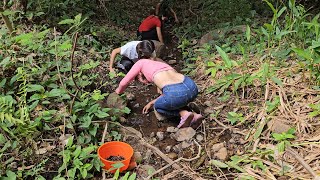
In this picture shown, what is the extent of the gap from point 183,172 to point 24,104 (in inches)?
61.8

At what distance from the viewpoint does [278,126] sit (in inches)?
128

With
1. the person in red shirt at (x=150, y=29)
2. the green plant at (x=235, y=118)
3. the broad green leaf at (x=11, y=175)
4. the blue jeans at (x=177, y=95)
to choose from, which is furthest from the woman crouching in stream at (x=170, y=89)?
the person in red shirt at (x=150, y=29)

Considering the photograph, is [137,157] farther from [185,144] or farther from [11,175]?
[11,175]

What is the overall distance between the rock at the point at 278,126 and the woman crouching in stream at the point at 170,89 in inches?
28.3

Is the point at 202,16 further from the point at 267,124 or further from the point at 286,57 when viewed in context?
the point at 267,124

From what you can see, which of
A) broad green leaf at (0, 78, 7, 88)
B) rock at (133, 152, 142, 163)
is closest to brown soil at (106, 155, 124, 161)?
rock at (133, 152, 142, 163)

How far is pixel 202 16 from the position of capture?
23.1ft

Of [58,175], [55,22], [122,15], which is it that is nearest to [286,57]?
[58,175]

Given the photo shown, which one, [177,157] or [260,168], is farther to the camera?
[177,157]

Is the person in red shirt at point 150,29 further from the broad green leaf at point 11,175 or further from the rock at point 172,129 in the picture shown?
the broad green leaf at point 11,175

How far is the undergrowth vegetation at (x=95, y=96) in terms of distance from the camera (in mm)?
2873

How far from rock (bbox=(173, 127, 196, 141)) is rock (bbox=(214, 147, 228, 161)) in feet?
1.24

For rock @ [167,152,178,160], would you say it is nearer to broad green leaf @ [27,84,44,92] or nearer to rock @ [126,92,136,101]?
rock @ [126,92,136,101]

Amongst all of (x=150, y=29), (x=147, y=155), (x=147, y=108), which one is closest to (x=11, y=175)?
(x=147, y=155)
